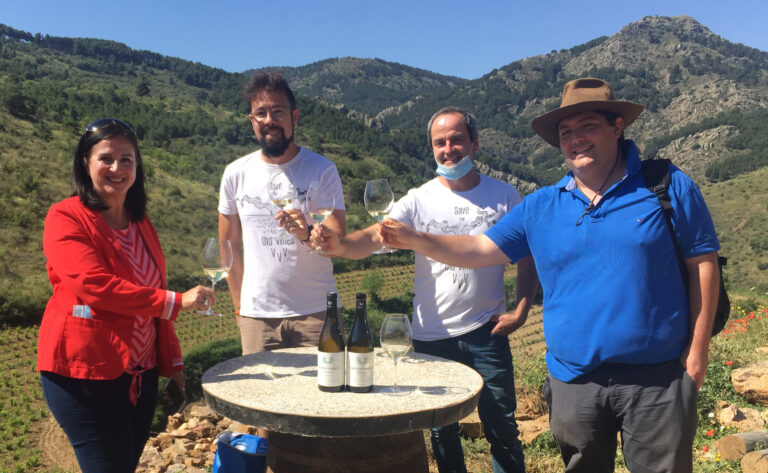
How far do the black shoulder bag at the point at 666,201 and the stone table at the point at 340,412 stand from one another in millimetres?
920

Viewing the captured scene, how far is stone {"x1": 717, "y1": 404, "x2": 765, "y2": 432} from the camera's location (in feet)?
16.2

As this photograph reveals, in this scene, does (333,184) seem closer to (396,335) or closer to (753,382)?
(396,335)

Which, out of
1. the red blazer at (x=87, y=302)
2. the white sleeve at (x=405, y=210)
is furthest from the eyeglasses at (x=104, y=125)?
the white sleeve at (x=405, y=210)

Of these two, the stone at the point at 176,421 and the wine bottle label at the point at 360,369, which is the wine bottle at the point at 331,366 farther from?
the stone at the point at 176,421

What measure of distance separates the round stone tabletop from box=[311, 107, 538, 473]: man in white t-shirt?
33 cm

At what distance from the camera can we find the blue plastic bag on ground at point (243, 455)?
8.62 ft

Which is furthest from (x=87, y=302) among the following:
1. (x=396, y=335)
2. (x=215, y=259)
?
(x=396, y=335)

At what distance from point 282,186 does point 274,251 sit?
1.20ft

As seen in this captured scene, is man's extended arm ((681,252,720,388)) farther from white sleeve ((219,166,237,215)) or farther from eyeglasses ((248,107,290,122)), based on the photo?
white sleeve ((219,166,237,215))

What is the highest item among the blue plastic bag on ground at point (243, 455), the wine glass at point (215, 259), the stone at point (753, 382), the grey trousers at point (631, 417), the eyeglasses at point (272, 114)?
the eyeglasses at point (272, 114)

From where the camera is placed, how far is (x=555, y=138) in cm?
262

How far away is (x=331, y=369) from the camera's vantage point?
7.22 feet

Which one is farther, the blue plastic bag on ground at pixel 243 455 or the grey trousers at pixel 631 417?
the blue plastic bag on ground at pixel 243 455

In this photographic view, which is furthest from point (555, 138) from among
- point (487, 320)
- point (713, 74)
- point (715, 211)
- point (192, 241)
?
point (713, 74)
